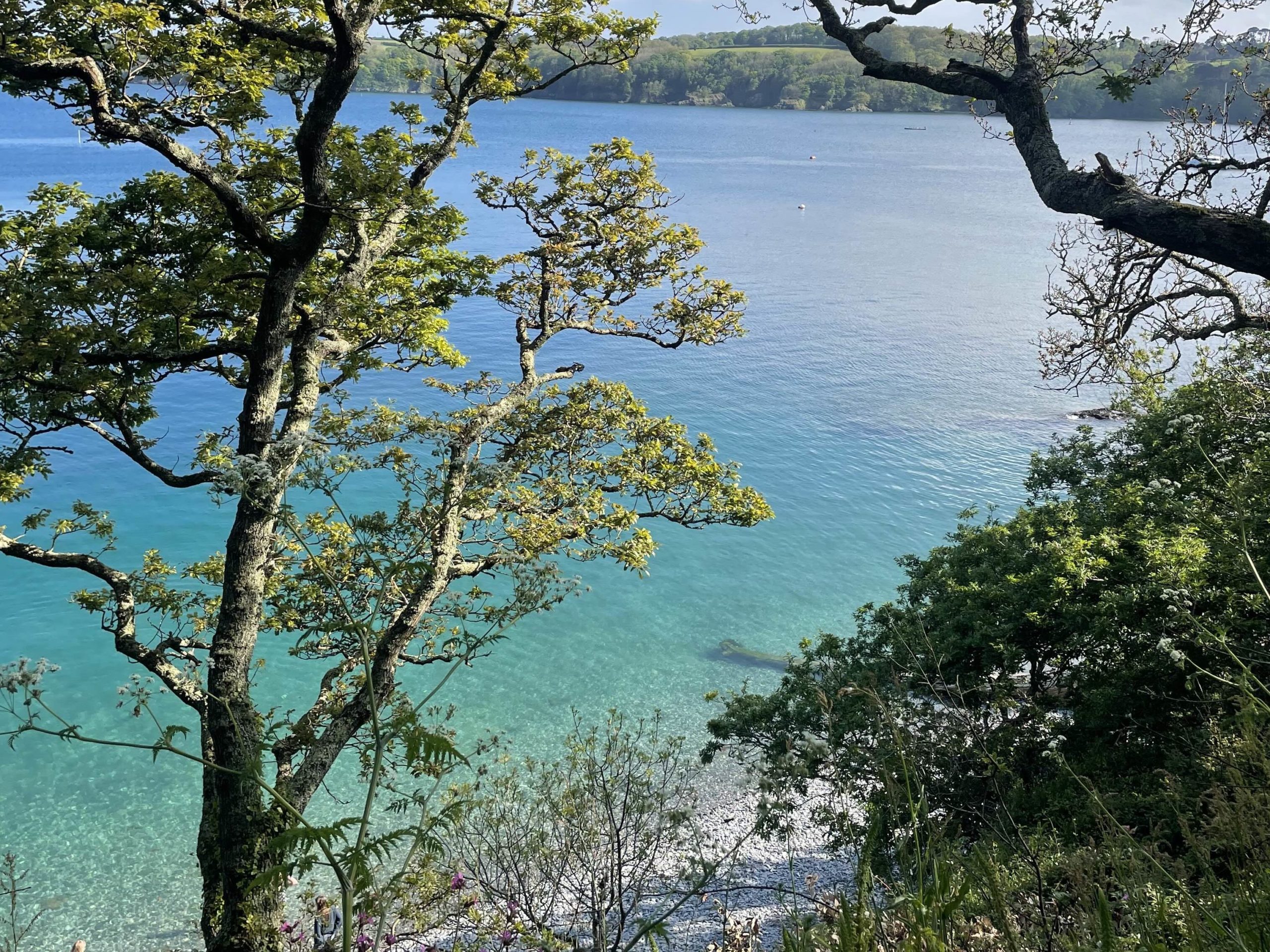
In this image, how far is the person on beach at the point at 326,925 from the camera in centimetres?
878

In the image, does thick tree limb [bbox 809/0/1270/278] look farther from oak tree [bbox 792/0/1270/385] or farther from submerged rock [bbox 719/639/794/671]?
submerged rock [bbox 719/639/794/671]

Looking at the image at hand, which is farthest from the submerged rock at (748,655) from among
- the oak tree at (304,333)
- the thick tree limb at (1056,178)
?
the thick tree limb at (1056,178)

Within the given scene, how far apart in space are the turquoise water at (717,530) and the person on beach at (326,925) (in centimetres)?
246

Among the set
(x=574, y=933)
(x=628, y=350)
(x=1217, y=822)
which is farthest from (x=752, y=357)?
(x=1217, y=822)

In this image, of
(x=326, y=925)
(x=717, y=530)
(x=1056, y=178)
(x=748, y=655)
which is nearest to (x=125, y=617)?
(x=326, y=925)

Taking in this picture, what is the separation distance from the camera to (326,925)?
9.41 meters

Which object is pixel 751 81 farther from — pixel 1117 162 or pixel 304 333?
pixel 1117 162

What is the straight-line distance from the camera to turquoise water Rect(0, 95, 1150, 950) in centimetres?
1320

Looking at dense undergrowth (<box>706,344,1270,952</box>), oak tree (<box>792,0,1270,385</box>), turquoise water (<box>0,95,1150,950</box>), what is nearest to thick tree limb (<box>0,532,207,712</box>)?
turquoise water (<box>0,95,1150,950</box>)

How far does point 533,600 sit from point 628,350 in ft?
103

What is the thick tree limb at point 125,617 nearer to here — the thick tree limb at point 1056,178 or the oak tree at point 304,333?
the oak tree at point 304,333

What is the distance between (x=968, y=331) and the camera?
41188 millimetres

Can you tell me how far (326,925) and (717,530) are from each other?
15567mm

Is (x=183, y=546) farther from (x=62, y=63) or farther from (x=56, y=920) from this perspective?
(x=62, y=63)
